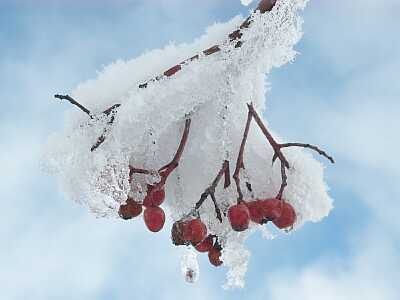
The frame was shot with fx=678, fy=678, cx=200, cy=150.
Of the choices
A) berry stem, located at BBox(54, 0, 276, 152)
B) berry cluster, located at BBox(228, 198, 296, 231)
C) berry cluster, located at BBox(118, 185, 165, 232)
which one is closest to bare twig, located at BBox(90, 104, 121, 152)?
berry stem, located at BBox(54, 0, 276, 152)

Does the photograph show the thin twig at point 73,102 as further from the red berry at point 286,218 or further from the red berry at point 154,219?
the red berry at point 286,218

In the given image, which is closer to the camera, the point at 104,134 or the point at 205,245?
the point at 104,134

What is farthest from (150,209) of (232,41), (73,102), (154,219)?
(232,41)

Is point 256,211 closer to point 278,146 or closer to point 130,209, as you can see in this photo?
point 278,146

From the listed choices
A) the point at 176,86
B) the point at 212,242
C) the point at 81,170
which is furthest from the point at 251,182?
the point at 81,170

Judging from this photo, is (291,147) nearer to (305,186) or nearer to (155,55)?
(305,186)

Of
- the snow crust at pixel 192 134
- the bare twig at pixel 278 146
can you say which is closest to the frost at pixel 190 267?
the snow crust at pixel 192 134
